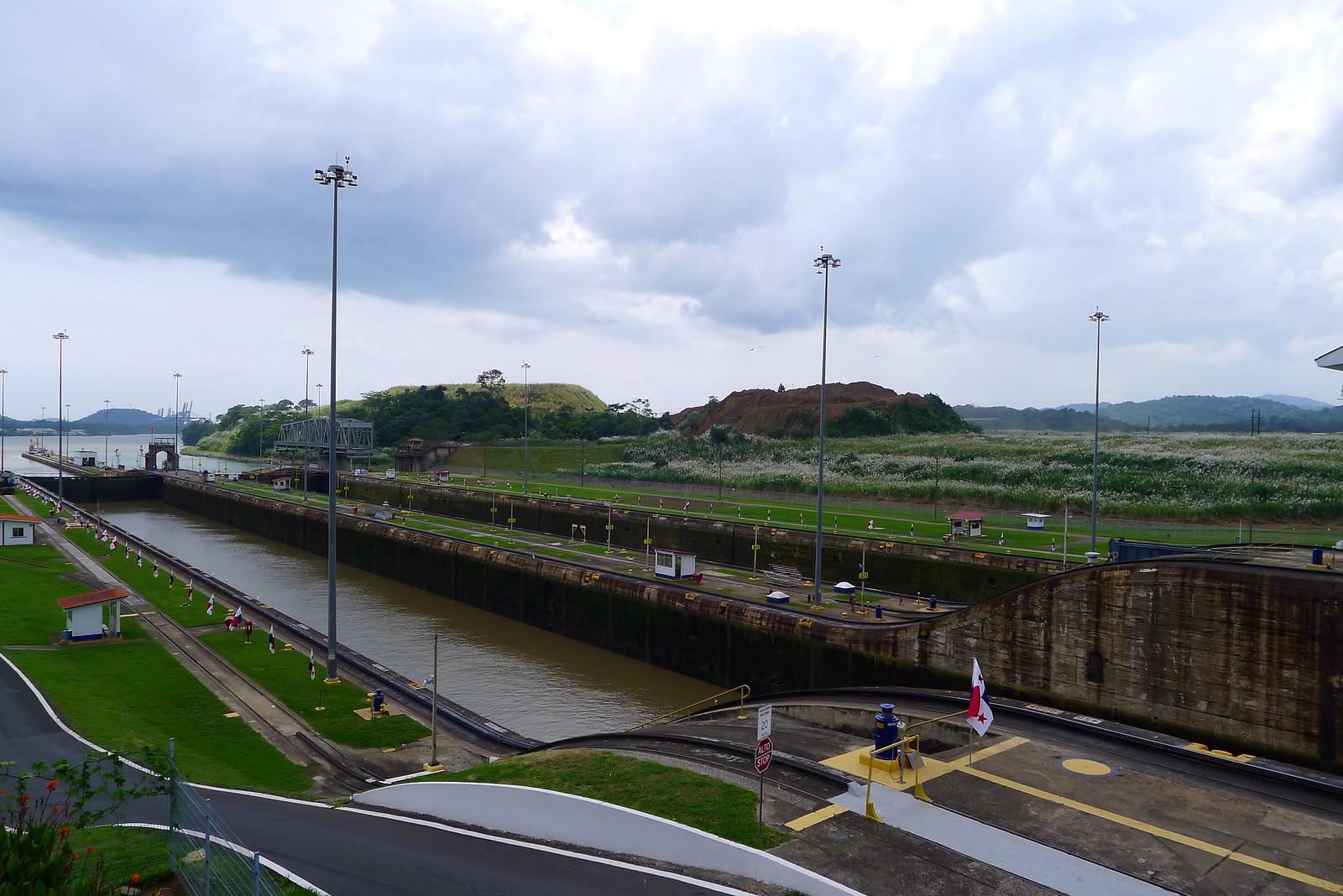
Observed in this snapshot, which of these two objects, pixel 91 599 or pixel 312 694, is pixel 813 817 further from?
pixel 91 599

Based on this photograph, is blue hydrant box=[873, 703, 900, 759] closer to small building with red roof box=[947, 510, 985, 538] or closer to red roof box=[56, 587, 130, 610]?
red roof box=[56, 587, 130, 610]

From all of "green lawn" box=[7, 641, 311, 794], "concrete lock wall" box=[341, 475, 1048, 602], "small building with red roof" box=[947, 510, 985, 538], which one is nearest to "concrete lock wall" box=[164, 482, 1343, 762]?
"concrete lock wall" box=[341, 475, 1048, 602]

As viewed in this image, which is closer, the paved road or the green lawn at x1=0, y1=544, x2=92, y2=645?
the paved road

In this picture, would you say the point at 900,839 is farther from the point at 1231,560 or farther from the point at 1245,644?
the point at 1231,560

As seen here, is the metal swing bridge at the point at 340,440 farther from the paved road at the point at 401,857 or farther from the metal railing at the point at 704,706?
the paved road at the point at 401,857

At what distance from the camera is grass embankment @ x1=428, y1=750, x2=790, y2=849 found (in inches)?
452

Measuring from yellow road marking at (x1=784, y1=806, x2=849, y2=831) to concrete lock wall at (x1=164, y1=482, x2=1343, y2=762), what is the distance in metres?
10.7

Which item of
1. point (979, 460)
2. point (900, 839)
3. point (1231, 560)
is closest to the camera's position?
point (900, 839)

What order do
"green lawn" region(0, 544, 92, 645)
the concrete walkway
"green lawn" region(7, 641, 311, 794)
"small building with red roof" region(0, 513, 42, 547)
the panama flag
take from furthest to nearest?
"small building with red roof" region(0, 513, 42, 547), "green lawn" region(0, 544, 92, 645), "green lawn" region(7, 641, 311, 794), the panama flag, the concrete walkway

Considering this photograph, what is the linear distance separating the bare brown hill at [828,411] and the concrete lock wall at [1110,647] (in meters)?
103

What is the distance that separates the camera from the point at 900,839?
37.1 ft

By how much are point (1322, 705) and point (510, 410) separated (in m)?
149

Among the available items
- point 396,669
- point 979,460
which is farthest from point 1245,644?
point 979,460

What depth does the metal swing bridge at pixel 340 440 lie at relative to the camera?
11112cm
